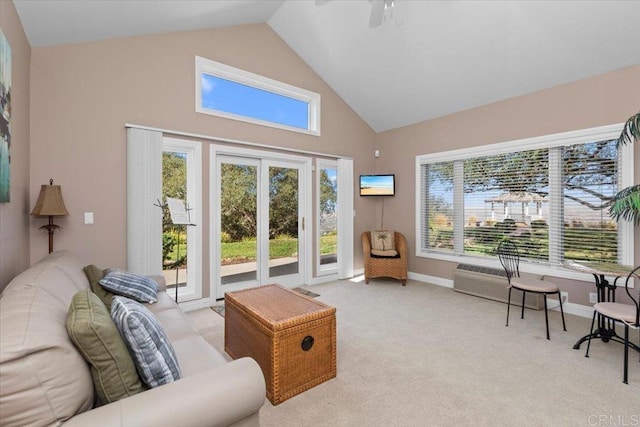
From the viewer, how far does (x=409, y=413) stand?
195 cm

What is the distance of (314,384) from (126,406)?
57.0 inches

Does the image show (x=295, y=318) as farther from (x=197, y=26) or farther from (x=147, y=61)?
(x=197, y=26)

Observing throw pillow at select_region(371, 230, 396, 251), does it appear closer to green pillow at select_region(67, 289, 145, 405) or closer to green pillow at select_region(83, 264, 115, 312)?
green pillow at select_region(83, 264, 115, 312)

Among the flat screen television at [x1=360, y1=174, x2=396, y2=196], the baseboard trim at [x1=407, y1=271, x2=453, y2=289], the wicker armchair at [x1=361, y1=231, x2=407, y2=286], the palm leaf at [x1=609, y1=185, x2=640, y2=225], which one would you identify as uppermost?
the flat screen television at [x1=360, y1=174, x2=396, y2=196]

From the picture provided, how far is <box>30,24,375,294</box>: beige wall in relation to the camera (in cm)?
299

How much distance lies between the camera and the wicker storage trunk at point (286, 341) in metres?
2.06

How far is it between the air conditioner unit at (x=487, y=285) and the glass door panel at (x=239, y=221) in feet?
10.5

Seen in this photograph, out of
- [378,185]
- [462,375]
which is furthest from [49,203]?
[378,185]

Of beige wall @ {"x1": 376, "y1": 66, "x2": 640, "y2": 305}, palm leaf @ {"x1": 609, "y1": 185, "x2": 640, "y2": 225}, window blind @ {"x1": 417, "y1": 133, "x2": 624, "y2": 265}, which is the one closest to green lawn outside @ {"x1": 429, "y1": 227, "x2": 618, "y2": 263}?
window blind @ {"x1": 417, "y1": 133, "x2": 624, "y2": 265}

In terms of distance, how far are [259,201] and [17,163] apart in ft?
8.83

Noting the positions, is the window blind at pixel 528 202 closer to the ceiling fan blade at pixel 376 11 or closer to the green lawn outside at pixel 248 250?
the green lawn outside at pixel 248 250

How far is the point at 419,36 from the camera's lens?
3.94 m

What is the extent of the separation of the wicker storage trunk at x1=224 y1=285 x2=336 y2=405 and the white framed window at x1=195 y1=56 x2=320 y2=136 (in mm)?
2898

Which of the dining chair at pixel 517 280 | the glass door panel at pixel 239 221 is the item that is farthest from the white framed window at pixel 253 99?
the dining chair at pixel 517 280
